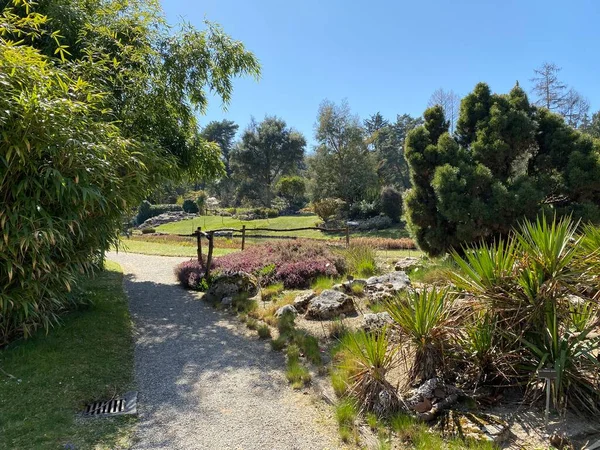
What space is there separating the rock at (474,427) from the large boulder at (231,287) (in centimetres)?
471

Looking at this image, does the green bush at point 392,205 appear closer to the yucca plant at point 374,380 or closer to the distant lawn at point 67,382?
the distant lawn at point 67,382

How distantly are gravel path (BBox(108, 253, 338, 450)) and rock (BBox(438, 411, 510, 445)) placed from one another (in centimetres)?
84

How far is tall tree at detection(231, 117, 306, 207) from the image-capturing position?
35.2 m

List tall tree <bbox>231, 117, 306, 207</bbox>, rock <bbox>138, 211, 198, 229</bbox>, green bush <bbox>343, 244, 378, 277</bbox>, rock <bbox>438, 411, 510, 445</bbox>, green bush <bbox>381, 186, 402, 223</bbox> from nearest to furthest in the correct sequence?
rock <bbox>438, 411, 510, 445</bbox>, green bush <bbox>343, 244, 378, 277</bbox>, green bush <bbox>381, 186, 402, 223</bbox>, rock <bbox>138, 211, 198, 229</bbox>, tall tree <bbox>231, 117, 306, 207</bbox>

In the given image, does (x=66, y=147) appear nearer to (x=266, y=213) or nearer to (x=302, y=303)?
(x=302, y=303)

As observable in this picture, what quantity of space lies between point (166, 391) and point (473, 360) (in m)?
2.77

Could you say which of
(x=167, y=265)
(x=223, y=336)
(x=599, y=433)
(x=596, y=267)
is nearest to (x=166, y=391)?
(x=223, y=336)

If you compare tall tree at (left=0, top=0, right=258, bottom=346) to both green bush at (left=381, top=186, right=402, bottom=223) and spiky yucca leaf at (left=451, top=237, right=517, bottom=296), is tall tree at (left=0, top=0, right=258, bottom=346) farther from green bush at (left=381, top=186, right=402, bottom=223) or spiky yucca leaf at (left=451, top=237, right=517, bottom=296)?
green bush at (left=381, top=186, right=402, bottom=223)

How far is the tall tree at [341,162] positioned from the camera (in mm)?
25516

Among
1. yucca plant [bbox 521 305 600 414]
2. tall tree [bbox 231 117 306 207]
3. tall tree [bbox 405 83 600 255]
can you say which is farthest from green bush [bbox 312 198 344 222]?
yucca plant [bbox 521 305 600 414]

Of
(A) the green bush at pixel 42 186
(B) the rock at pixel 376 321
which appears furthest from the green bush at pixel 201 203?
(B) the rock at pixel 376 321

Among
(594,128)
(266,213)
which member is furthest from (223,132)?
(594,128)

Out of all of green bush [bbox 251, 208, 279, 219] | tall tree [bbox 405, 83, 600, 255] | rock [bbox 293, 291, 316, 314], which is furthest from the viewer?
green bush [bbox 251, 208, 279, 219]

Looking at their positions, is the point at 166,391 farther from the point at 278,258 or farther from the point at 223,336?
the point at 278,258
